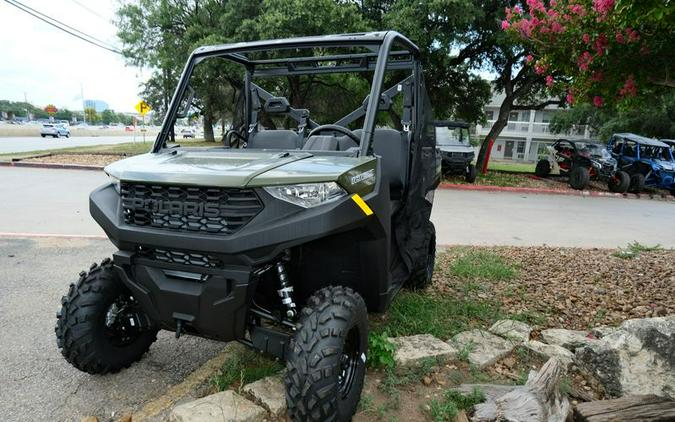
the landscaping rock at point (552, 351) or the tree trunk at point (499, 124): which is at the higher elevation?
the tree trunk at point (499, 124)

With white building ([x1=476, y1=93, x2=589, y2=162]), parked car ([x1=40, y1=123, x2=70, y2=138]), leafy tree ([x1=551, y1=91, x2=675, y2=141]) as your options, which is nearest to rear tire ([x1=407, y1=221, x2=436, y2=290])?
leafy tree ([x1=551, y1=91, x2=675, y2=141])

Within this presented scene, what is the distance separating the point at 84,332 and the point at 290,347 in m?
1.26

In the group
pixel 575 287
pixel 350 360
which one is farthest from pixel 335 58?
pixel 575 287

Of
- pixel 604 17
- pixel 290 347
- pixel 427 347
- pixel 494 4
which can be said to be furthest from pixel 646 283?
pixel 494 4

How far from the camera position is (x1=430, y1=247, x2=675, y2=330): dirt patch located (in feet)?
13.6

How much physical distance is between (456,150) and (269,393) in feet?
45.5

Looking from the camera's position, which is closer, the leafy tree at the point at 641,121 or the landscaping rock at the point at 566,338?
the landscaping rock at the point at 566,338

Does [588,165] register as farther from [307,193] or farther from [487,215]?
[307,193]

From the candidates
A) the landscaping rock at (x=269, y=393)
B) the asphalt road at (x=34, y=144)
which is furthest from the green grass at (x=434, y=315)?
the asphalt road at (x=34, y=144)

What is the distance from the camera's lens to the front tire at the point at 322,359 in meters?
2.05

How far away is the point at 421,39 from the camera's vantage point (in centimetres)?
1291

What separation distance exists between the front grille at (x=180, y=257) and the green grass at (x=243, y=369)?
0.86m

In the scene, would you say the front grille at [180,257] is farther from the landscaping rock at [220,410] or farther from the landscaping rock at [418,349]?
the landscaping rock at [418,349]

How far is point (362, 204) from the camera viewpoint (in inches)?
86.9
